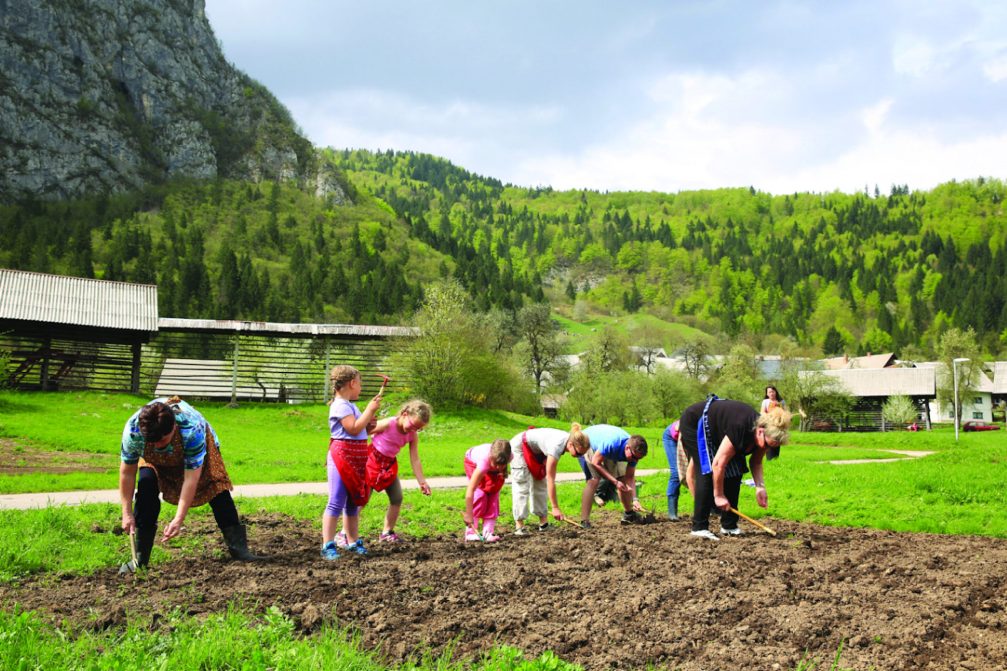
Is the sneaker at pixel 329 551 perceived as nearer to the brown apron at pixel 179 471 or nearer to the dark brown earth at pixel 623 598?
the dark brown earth at pixel 623 598

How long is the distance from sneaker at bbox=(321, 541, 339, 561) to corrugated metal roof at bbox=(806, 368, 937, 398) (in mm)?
68615

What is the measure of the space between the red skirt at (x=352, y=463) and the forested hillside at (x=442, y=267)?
121 ft

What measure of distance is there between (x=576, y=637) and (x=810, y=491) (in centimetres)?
915

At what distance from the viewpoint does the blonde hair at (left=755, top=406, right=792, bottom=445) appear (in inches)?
287

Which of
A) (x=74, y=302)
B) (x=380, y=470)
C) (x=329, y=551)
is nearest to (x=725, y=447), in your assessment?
(x=380, y=470)

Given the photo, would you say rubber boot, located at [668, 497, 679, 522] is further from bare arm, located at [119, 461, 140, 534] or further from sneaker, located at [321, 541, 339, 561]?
bare arm, located at [119, 461, 140, 534]

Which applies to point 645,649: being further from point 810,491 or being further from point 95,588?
point 810,491

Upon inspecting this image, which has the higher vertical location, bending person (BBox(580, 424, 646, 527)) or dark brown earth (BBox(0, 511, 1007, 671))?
bending person (BBox(580, 424, 646, 527))

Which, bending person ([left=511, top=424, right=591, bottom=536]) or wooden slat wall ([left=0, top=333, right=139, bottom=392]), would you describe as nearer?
bending person ([left=511, top=424, right=591, bottom=536])

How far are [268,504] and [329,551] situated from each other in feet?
13.2

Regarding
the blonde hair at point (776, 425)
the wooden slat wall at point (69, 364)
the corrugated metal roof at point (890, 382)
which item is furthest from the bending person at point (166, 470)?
the corrugated metal roof at point (890, 382)

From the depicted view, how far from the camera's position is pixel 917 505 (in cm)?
1107

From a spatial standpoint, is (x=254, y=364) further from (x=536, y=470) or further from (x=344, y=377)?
(x=344, y=377)

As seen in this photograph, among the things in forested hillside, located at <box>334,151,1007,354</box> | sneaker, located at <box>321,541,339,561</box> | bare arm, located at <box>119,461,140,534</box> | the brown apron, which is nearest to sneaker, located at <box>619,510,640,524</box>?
sneaker, located at <box>321,541,339,561</box>
